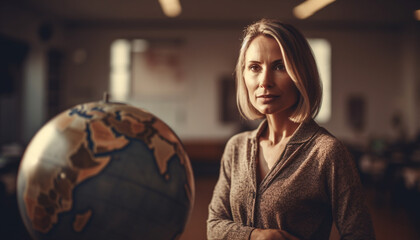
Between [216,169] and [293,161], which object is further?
[216,169]

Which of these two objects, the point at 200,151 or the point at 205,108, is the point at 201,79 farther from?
the point at 200,151

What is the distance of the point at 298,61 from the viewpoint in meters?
0.95

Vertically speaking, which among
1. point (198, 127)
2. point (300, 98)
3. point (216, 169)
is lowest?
point (216, 169)

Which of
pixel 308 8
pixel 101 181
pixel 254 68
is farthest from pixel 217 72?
pixel 101 181

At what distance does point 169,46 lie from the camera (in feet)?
26.9

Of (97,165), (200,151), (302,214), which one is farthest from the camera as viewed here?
(200,151)

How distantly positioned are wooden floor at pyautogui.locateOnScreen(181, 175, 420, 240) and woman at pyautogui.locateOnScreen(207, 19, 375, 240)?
256 cm

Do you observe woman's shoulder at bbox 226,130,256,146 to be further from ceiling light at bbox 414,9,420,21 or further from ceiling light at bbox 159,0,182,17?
ceiling light at bbox 414,9,420,21

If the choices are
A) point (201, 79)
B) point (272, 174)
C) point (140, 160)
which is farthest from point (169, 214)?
point (201, 79)

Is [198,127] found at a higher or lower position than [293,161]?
lower

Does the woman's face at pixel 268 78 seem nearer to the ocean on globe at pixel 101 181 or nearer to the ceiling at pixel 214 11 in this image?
the ocean on globe at pixel 101 181

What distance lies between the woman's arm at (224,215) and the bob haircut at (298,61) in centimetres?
26

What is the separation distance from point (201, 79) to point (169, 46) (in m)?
1.07

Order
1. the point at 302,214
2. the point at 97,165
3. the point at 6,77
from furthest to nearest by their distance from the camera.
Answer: the point at 6,77, the point at 302,214, the point at 97,165
